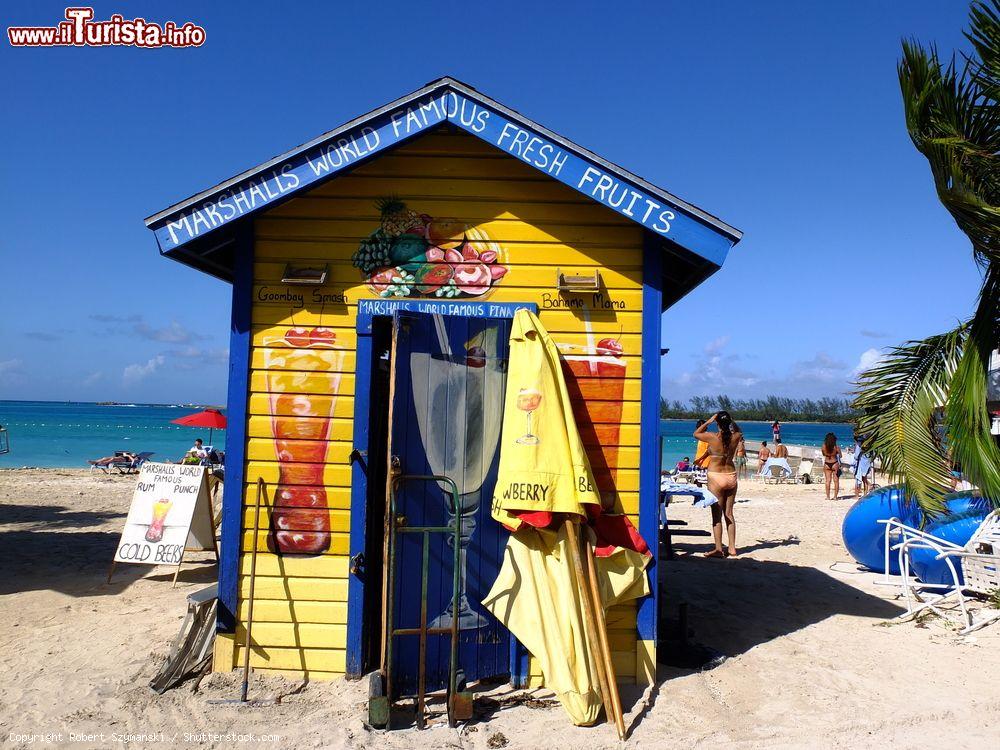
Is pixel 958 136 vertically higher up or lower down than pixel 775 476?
higher up

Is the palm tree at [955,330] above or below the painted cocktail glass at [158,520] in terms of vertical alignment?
above

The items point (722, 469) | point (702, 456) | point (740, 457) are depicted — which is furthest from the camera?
point (740, 457)

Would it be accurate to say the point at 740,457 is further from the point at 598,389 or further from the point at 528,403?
the point at 528,403

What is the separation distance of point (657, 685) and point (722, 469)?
5.26 m

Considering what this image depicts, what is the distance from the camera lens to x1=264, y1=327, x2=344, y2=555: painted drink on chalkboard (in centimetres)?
516

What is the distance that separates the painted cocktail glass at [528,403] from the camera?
4.74m

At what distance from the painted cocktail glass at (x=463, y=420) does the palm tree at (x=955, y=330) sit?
4071 millimetres

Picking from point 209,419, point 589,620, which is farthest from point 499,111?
point 209,419

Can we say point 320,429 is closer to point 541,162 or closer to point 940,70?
point 541,162

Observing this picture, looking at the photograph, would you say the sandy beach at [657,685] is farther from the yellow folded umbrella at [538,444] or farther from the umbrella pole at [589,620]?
the yellow folded umbrella at [538,444]

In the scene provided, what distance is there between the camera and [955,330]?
681cm

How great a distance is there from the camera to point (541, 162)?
5.07 m

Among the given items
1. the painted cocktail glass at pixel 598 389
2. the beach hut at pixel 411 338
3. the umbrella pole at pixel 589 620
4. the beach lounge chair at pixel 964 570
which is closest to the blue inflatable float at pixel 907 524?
the beach lounge chair at pixel 964 570

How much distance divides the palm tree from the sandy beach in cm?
159
